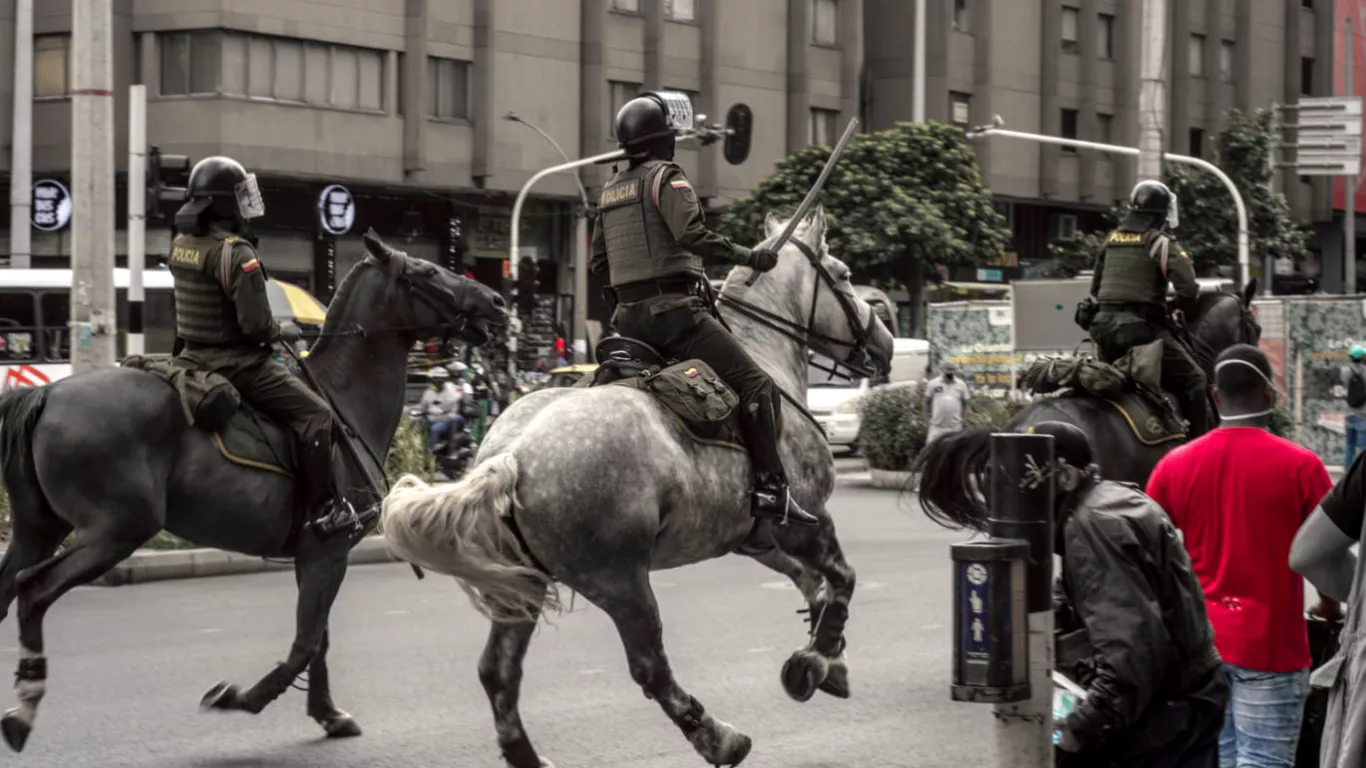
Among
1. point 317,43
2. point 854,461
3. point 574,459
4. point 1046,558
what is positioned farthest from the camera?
point 317,43

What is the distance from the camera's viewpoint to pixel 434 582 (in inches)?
545

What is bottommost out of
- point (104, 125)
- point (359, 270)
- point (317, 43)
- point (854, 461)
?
point (854, 461)

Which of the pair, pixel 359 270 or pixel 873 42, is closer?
pixel 359 270

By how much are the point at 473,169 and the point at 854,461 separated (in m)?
16.4

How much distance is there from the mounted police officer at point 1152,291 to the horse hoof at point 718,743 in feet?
16.0

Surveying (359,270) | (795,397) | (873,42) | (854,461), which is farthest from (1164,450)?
(873,42)

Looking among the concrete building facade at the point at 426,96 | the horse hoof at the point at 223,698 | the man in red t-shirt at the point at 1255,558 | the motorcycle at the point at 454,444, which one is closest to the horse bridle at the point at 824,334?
the horse hoof at the point at 223,698

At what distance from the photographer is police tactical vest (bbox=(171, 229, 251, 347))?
8.10 meters

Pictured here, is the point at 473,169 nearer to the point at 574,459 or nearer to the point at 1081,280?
the point at 1081,280

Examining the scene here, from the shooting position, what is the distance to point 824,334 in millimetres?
8945

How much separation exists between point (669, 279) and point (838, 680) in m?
2.02

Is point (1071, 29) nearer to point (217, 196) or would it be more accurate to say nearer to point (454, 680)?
point (454, 680)

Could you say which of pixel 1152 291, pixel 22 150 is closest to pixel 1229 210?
pixel 22 150

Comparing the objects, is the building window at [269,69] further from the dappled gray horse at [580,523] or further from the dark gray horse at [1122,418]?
the dappled gray horse at [580,523]
